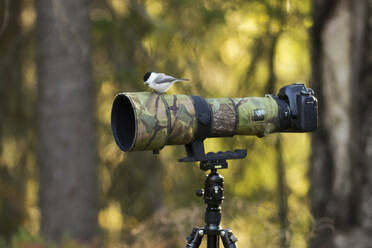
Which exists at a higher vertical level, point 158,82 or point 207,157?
point 158,82

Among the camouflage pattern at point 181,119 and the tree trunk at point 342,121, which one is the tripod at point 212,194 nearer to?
the camouflage pattern at point 181,119

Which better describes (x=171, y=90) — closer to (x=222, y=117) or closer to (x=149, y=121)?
(x=222, y=117)

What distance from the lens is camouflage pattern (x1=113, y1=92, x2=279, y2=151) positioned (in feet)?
7.35

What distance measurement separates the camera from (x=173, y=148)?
20.4 feet

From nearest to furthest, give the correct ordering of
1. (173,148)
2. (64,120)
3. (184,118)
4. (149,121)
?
1. (149,121)
2. (184,118)
3. (64,120)
4. (173,148)

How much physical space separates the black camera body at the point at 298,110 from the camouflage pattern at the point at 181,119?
46 centimetres

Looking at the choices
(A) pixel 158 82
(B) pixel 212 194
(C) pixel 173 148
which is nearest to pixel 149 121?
(A) pixel 158 82

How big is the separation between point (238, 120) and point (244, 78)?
3.31m

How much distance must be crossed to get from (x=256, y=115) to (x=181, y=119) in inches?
14.9

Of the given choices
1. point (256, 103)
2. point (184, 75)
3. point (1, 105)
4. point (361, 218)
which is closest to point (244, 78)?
point (184, 75)

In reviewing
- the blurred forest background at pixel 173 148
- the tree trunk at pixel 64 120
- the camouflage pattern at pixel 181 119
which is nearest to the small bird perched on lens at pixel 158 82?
the camouflage pattern at pixel 181 119

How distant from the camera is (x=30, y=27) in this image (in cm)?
624

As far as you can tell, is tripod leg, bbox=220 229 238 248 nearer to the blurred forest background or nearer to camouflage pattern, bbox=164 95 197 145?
camouflage pattern, bbox=164 95 197 145

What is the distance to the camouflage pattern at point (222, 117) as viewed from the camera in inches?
95.6
